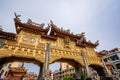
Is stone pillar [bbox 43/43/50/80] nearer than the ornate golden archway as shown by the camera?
Yes

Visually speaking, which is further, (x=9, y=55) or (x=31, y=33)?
(x=31, y=33)

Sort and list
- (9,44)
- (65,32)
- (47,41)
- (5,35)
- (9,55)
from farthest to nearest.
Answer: (65,32), (47,41), (5,35), (9,44), (9,55)

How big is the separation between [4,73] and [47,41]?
21.4 m

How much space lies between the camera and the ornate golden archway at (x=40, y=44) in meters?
8.33

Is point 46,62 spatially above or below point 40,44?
below

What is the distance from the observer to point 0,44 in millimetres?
7949

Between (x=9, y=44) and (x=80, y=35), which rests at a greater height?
(x=80, y=35)

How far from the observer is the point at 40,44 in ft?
32.5

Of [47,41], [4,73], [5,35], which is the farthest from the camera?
[4,73]

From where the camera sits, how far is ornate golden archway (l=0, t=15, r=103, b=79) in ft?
27.3

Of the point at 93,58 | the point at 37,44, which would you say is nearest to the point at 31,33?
the point at 37,44

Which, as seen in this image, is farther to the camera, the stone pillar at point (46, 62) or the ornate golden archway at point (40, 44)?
the ornate golden archway at point (40, 44)

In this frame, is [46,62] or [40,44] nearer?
[46,62]

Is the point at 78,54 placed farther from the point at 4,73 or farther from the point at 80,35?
the point at 4,73
